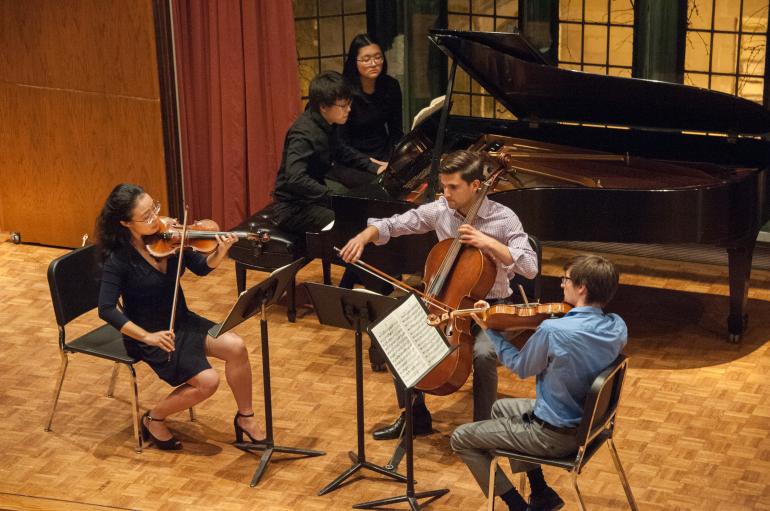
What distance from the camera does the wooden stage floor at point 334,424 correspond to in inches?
184

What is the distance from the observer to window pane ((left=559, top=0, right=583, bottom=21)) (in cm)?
729

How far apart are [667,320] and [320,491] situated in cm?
239

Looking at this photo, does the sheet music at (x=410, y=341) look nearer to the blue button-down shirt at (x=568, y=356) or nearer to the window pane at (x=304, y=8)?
the blue button-down shirt at (x=568, y=356)

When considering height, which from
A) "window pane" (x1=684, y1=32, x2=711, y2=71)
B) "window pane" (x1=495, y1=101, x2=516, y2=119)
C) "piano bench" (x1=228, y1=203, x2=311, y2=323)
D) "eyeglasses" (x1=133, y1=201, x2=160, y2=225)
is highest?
"window pane" (x1=684, y1=32, x2=711, y2=71)

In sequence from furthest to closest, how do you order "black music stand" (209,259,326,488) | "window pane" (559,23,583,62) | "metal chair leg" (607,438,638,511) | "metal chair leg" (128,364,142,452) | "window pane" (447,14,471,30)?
1. "window pane" (447,14,471,30)
2. "window pane" (559,23,583,62)
3. "metal chair leg" (128,364,142,452)
4. "black music stand" (209,259,326,488)
5. "metal chair leg" (607,438,638,511)

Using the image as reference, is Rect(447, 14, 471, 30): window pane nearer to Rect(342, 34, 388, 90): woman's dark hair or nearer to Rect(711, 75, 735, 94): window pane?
Rect(342, 34, 388, 90): woman's dark hair

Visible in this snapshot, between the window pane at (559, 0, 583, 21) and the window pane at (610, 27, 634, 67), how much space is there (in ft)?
0.73

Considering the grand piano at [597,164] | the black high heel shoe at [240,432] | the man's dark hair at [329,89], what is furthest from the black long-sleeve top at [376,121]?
the black high heel shoe at [240,432]

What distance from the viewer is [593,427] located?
4.00m

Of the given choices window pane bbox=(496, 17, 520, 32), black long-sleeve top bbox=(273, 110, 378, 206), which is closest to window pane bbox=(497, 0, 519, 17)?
window pane bbox=(496, 17, 520, 32)

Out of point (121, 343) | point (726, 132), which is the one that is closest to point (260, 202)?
point (121, 343)

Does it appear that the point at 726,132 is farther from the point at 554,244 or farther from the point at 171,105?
the point at 171,105

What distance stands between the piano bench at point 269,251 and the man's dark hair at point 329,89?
0.68m

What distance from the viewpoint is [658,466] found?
4824mm
